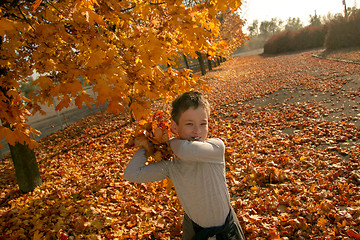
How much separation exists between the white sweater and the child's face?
0.09 m

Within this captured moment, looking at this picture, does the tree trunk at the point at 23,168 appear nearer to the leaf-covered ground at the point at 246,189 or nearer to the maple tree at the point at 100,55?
the leaf-covered ground at the point at 246,189

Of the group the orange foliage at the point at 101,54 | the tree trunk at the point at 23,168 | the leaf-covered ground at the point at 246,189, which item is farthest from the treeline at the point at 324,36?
the tree trunk at the point at 23,168

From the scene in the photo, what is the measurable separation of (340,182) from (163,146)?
10.1 ft

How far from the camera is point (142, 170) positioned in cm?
161

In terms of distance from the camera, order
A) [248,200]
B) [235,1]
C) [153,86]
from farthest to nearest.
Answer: [248,200] < [153,86] < [235,1]

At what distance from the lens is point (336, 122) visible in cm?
559

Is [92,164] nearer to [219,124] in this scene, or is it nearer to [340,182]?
[219,124]

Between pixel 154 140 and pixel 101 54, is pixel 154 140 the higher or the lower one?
the lower one

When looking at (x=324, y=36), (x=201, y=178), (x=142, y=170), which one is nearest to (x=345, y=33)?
(x=324, y=36)

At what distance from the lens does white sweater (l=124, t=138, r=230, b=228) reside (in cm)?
157

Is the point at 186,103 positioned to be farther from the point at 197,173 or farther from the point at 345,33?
the point at 345,33

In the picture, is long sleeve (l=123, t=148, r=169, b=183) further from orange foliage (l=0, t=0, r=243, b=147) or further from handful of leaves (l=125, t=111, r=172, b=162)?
orange foliage (l=0, t=0, r=243, b=147)

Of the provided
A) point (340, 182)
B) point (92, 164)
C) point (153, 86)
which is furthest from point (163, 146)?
point (92, 164)

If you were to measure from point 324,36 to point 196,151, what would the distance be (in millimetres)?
41877
